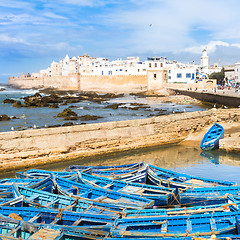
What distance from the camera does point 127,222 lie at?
898 cm

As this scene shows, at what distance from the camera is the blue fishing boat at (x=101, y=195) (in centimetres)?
1047

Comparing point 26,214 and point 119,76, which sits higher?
point 119,76

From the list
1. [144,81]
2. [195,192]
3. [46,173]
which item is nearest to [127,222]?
[195,192]

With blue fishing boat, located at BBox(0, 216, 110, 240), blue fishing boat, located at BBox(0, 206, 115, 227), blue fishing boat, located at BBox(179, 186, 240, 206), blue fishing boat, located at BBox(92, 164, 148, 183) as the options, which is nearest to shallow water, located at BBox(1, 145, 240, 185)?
blue fishing boat, located at BBox(92, 164, 148, 183)

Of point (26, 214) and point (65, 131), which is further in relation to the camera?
point (65, 131)

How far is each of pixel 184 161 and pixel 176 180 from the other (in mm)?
6157

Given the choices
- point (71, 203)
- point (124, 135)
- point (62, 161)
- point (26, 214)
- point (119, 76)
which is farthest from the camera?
point (119, 76)

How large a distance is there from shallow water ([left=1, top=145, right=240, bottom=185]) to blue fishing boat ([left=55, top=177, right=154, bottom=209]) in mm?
5166

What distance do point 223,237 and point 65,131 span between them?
13180 millimetres

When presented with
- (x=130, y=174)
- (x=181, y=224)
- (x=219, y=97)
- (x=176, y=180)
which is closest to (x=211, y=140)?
(x=176, y=180)

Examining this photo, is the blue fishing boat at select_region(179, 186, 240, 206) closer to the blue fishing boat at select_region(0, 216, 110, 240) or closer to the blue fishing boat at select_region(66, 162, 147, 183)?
the blue fishing boat at select_region(66, 162, 147, 183)

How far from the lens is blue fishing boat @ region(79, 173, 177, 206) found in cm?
1135

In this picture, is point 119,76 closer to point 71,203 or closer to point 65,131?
point 65,131

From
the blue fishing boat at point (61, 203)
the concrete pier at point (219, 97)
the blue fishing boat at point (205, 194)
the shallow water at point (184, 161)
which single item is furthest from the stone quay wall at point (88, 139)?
the concrete pier at point (219, 97)
